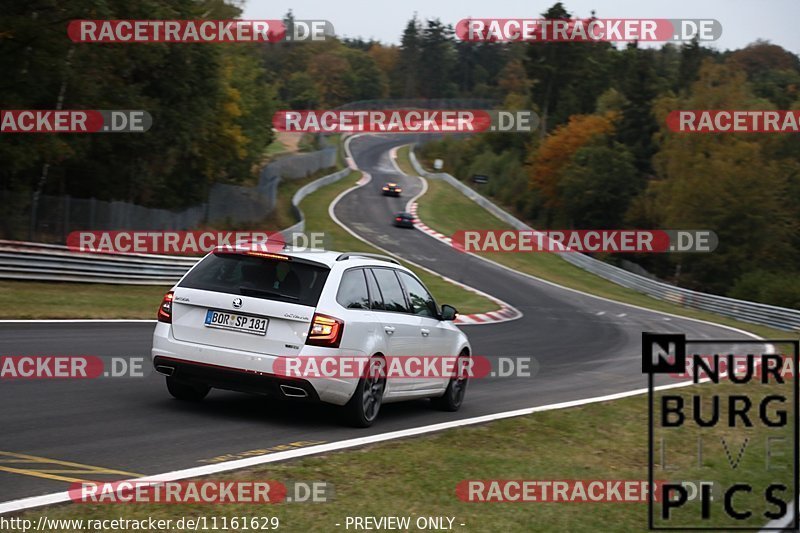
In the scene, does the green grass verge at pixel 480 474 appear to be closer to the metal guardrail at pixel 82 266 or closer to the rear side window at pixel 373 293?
the rear side window at pixel 373 293

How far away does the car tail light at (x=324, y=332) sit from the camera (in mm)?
9414

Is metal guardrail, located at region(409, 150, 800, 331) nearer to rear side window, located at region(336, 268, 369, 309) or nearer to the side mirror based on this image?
the side mirror

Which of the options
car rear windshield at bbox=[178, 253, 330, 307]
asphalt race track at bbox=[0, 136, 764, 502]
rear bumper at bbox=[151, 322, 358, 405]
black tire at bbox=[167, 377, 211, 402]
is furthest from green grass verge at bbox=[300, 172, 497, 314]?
rear bumper at bbox=[151, 322, 358, 405]

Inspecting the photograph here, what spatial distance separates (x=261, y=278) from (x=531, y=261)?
46.0 meters

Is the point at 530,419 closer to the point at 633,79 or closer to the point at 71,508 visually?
the point at 71,508

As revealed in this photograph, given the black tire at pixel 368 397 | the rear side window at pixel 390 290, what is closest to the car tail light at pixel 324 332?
the black tire at pixel 368 397

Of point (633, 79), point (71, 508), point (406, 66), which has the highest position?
point (406, 66)

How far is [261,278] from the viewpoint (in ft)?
32.0

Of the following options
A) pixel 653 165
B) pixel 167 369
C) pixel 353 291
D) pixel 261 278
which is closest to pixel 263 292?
pixel 261 278

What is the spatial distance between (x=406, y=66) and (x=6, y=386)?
16777cm

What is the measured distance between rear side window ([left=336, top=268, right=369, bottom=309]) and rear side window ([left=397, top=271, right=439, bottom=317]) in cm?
105

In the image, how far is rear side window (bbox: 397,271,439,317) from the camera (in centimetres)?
1132

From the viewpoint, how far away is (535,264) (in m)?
54.0

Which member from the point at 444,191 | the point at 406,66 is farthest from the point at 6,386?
the point at 406,66
